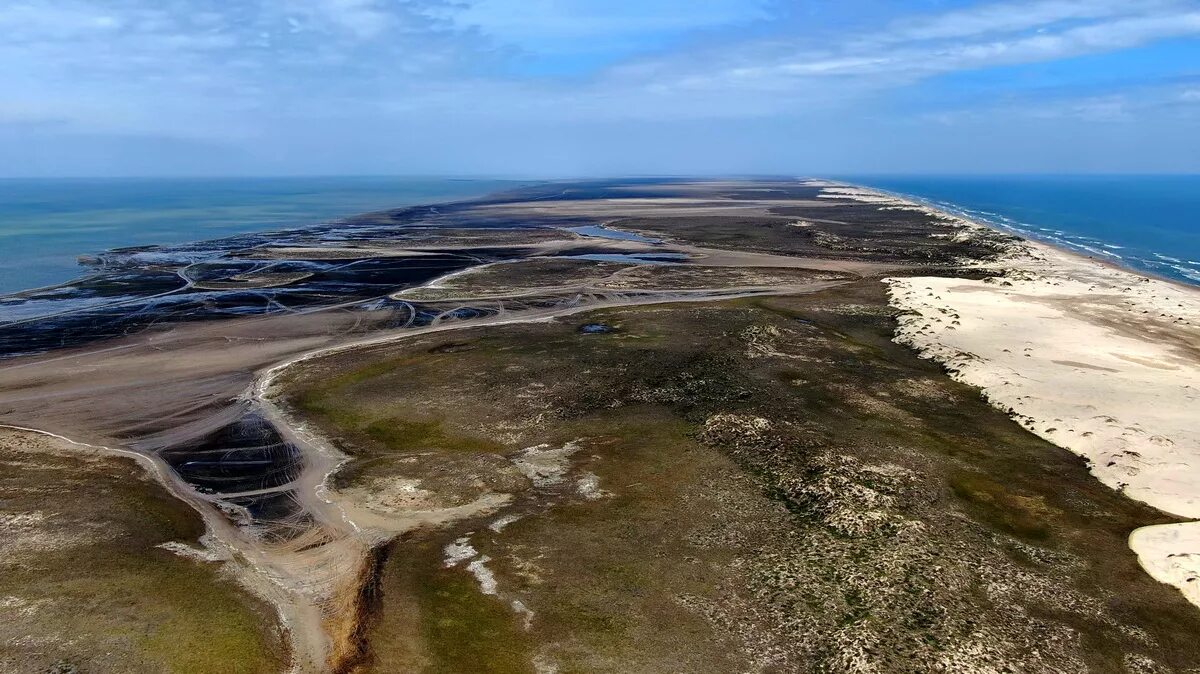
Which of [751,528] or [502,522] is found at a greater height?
[751,528]

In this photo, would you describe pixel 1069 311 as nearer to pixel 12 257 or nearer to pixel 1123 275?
pixel 1123 275

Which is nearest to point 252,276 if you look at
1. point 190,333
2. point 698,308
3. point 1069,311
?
point 190,333

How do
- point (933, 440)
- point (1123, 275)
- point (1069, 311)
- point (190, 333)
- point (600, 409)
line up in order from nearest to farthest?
point (933, 440), point (600, 409), point (190, 333), point (1069, 311), point (1123, 275)

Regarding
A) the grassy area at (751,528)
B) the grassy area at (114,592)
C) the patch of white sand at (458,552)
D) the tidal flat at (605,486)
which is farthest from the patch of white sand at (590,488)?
the grassy area at (114,592)

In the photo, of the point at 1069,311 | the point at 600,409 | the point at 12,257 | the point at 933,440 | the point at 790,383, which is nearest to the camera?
the point at 933,440

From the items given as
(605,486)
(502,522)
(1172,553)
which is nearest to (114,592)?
(502,522)

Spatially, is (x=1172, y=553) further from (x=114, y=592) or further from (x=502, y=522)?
(x=114, y=592)

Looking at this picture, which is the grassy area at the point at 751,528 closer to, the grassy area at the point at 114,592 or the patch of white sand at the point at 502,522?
the patch of white sand at the point at 502,522
